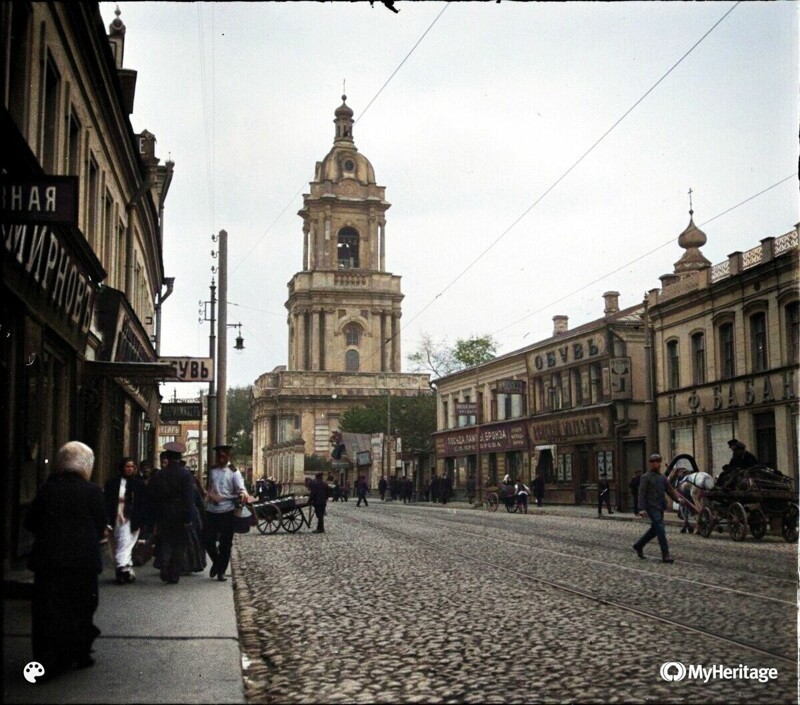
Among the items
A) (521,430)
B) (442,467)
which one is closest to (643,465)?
(521,430)

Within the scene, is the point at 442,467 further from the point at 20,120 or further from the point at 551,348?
the point at 20,120

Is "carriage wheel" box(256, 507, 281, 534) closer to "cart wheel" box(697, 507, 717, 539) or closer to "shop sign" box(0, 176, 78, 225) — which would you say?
"cart wheel" box(697, 507, 717, 539)

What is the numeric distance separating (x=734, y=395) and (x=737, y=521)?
1547 cm

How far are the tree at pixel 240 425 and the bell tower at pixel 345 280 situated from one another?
32.9 meters

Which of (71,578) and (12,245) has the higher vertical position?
(12,245)

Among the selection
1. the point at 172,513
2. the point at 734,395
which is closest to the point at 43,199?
the point at 172,513

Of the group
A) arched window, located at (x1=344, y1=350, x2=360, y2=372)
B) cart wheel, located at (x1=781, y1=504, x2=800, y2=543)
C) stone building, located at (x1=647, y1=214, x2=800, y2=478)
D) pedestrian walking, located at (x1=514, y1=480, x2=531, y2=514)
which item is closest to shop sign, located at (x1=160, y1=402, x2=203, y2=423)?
pedestrian walking, located at (x1=514, y1=480, x2=531, y2=514)

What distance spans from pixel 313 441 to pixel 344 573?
78.5 meters

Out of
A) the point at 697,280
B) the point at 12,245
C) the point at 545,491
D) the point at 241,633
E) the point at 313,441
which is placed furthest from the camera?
the point at 313,441

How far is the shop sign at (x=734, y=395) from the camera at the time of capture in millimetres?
32531

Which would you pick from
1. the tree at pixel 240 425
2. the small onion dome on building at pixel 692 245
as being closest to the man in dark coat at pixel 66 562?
the small onion dome on building at pixel 692 245

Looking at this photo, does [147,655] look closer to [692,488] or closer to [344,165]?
[692,488]

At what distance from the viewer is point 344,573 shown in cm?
1441

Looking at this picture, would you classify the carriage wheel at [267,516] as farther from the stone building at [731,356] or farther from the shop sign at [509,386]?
the shop sign at [509,386]
